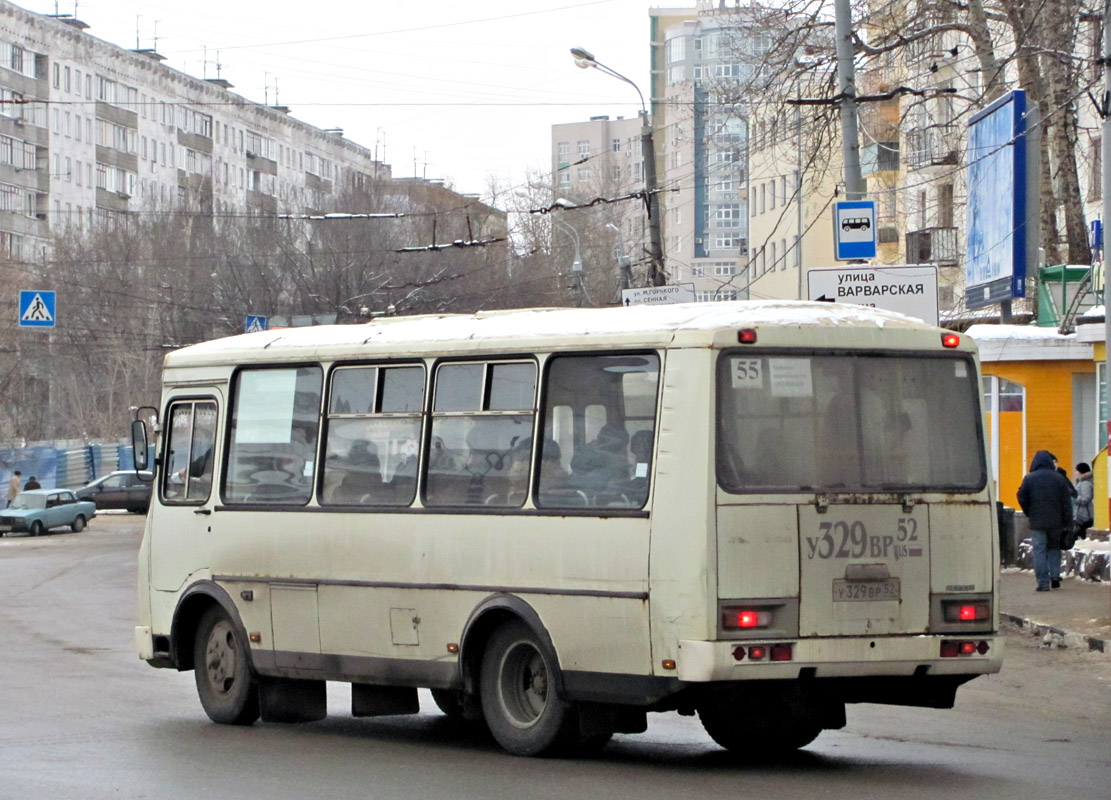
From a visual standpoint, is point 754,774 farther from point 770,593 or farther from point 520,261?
point 520,261

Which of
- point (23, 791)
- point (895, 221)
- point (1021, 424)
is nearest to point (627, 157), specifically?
point (895, 221)

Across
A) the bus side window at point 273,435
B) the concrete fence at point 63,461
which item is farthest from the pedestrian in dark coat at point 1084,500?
the concrete fence at point 63,461

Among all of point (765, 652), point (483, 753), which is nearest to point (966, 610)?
point (765, 652)

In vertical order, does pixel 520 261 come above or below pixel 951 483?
above

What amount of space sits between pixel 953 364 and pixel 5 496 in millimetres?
52370

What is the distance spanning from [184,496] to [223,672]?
1210 mm

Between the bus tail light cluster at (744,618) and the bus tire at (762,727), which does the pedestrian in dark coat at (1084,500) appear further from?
the bus tail light cluster at (744,618)

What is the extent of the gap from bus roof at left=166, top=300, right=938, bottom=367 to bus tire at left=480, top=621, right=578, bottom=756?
5.17 feet

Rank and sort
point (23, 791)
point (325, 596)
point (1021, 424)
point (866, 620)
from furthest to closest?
1. point (1021, 424)
2. point (325, 596)
3. point (866, 620)
4. point (23, 791)

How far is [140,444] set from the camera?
12891mm

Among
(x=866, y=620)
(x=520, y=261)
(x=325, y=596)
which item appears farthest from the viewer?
(x=520, y=261)

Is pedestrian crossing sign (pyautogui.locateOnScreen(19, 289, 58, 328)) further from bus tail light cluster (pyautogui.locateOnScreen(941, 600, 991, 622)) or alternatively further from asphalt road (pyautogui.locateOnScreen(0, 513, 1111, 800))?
bus tail light cluster (pyautogui.locateOnScreen(941, 600, 991, 622))

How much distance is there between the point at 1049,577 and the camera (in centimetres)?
2170

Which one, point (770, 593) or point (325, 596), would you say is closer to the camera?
point (770, 593)
